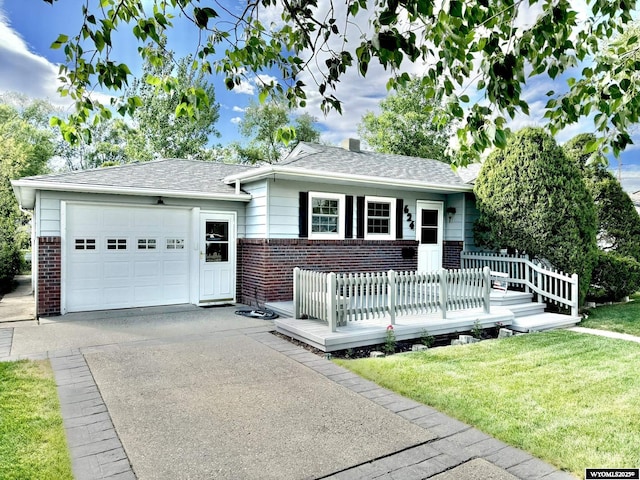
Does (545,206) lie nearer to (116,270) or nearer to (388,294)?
(388,294)

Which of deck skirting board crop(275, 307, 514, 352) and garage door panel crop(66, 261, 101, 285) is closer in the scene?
deck skirting board crop(275, 307, 514, 352)

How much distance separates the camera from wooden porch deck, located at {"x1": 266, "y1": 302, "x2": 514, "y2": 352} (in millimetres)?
6191

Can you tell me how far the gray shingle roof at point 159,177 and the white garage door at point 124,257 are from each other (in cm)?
55

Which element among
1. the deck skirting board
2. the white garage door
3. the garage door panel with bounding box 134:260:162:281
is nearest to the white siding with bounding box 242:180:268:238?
the white garage door

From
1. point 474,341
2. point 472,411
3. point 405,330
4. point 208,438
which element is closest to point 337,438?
point 208,438

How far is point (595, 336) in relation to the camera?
741 centimetres

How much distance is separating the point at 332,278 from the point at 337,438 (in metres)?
3.27

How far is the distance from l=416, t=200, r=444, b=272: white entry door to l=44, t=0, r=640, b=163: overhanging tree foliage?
7.76 metres

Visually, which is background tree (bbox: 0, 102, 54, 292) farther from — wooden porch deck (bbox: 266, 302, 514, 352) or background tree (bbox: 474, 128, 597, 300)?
background tree (bbox: 474, 128, 597, 300)

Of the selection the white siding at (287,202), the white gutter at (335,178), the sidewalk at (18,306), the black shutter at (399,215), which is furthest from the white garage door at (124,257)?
the black shutter at (399,215)

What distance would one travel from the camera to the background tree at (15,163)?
1401 centimetres

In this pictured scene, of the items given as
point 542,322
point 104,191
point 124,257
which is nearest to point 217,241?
point 124,257

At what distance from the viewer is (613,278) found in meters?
10.9

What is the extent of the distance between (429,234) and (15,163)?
1873cm
